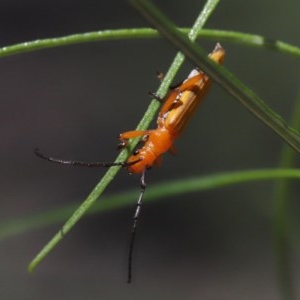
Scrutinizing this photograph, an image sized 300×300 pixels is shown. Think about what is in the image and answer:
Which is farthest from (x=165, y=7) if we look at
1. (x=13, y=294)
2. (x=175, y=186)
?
(x=175, y=186)

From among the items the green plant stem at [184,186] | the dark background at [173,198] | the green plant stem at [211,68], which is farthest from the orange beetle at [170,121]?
the dark background at [173,198]

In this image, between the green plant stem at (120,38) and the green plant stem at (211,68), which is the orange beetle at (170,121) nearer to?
the green plant stem at (120,38)

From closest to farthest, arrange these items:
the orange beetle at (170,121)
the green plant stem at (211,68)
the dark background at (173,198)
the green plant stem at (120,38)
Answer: the green plant stem at (211,68) < the green plant stem at (120,38) < the orange beetle at (170,121) < the dark background at (173,198)

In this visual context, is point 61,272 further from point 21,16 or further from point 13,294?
point 21,16

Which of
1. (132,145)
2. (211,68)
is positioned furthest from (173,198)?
(211,68)

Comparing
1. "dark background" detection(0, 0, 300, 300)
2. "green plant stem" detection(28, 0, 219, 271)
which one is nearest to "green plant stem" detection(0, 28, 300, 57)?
"green plant stem" detection(28, 0, 219, 271)

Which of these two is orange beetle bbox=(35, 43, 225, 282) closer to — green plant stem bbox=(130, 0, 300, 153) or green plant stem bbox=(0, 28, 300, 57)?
green plant stem bbox=(0, 28, 300, 57)
